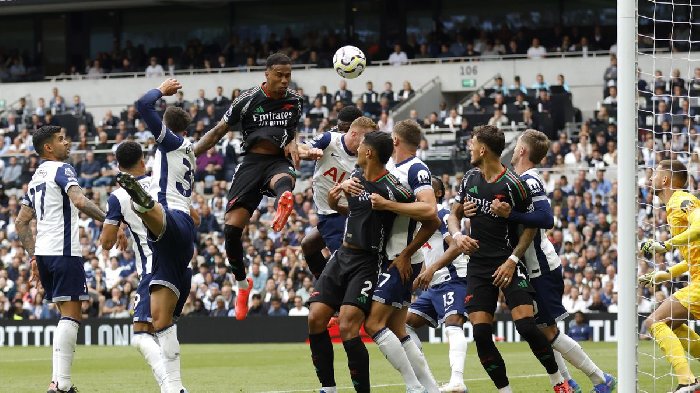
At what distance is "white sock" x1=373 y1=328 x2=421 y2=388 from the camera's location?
9.99 metres

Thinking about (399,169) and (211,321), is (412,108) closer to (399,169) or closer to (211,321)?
(211,321)

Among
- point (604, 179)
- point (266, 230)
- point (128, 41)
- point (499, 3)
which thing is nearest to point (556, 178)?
point (604, 179)

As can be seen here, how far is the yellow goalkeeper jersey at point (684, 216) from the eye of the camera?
37.0 feet

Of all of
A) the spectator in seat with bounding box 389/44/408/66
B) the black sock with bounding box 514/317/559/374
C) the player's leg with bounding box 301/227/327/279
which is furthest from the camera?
the spectator in seat with bounding box 389/44/408/66

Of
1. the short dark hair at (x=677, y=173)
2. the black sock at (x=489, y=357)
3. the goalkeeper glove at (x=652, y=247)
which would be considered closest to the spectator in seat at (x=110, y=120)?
the short dark hair at (x=677, y=173)

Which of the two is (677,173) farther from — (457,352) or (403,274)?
(403,274)

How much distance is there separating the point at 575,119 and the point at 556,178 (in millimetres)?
4235

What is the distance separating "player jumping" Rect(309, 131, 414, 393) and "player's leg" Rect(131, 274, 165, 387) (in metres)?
1.49

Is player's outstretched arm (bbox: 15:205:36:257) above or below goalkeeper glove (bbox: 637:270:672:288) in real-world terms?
above

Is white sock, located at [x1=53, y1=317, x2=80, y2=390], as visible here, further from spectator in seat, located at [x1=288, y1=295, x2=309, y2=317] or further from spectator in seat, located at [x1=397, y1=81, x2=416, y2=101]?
spectator in seat, located at [x1=397, y1=81, x2=416, y2=101]

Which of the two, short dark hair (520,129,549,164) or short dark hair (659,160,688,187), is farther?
short dark hair (659,160,688,187)

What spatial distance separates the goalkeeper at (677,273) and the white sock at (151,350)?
437 cm

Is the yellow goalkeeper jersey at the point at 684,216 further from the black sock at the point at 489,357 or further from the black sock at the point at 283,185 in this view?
the black sock at the point at 283,185

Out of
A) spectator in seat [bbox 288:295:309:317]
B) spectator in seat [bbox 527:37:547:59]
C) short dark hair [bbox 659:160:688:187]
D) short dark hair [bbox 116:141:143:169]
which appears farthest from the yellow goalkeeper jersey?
spectator in seat [bbox 527:37:547:59]
